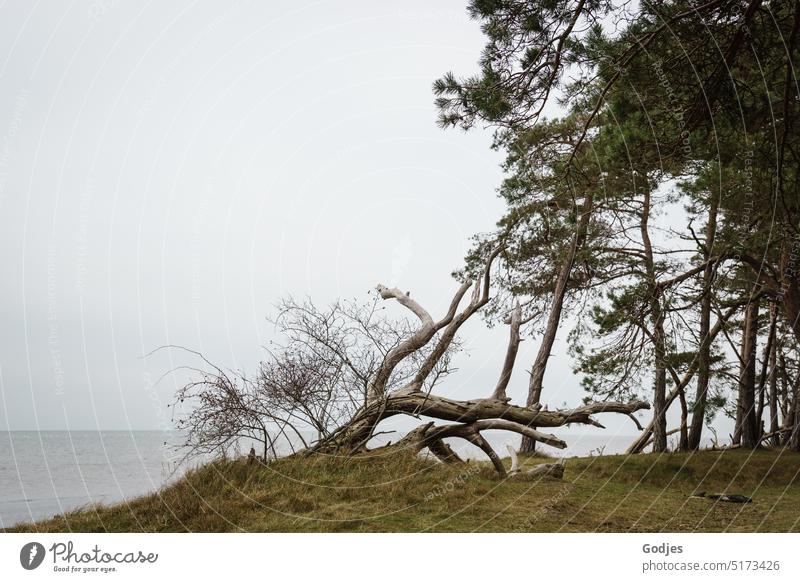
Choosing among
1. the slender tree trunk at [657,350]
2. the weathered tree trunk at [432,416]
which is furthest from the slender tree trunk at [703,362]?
the weathered tree trunk at [432,416]

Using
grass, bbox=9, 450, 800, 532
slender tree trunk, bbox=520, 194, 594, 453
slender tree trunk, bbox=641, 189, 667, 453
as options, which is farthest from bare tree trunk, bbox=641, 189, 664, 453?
grass, bbox=9, 450, 800, 532

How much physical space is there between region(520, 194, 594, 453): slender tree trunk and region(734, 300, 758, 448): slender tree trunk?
3284 mm

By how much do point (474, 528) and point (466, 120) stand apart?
398 centimetres

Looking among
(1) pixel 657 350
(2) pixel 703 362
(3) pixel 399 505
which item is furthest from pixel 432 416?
(2) pixel 703 362

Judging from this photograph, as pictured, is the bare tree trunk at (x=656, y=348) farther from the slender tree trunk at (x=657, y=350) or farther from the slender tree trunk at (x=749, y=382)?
the slender tree trunk at (x=749, y=382)

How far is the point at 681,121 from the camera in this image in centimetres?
646

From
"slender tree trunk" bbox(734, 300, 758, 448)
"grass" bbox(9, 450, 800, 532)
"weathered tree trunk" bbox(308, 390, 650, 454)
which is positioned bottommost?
"grass" bbox(9, 450, 800, 532)

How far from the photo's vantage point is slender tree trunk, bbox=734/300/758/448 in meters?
11.0

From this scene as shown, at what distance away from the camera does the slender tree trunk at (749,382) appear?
1097 centimetres

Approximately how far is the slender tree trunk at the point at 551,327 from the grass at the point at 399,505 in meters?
3.32

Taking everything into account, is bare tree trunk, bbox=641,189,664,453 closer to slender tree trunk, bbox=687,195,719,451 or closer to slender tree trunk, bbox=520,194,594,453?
slender tree trunk, bbox=687,195,719,451
